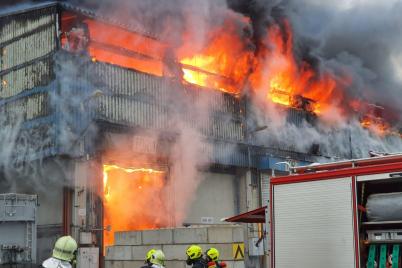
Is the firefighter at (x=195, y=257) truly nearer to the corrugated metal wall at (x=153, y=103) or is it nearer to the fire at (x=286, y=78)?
the corrugated metal wall at (x=153, y=103)

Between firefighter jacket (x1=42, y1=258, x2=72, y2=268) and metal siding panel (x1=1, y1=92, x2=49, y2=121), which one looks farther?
metal siding panel (x1=1, y1=92, x2=49, y2=121)

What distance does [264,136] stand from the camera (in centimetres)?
Result: 2302

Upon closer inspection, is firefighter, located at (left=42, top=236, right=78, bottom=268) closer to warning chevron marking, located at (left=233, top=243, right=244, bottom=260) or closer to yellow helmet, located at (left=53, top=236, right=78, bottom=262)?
yellow helmet, located at (left=53, top=236, right=78, bottom=262)

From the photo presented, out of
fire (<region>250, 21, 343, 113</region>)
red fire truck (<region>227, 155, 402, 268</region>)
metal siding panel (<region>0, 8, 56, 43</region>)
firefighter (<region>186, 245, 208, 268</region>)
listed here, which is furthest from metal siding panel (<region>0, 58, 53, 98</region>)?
red fire truck (<region>227, 155, 402, 268</region>)

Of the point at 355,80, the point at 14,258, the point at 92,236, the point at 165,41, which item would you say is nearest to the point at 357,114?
the point at 355,80

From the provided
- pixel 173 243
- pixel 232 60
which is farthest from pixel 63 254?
pixel 232 60

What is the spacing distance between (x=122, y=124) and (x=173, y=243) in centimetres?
591

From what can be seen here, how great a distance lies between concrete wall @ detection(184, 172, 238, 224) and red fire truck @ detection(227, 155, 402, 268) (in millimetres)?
12752

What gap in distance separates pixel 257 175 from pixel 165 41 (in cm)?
639

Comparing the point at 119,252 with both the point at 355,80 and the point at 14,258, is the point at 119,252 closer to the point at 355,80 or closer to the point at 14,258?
the point at 14,258

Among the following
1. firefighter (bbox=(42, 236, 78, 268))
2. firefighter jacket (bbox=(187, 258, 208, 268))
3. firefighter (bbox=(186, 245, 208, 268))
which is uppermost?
firefighter (bbox=(42, 236, 78, 268))

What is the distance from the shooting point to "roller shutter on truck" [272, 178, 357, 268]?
709 centimetres

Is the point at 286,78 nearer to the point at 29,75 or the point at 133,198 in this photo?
the point at 133,198

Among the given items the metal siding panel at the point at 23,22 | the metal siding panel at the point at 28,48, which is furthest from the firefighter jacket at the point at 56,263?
the metal siding panel at the point at 23,22
